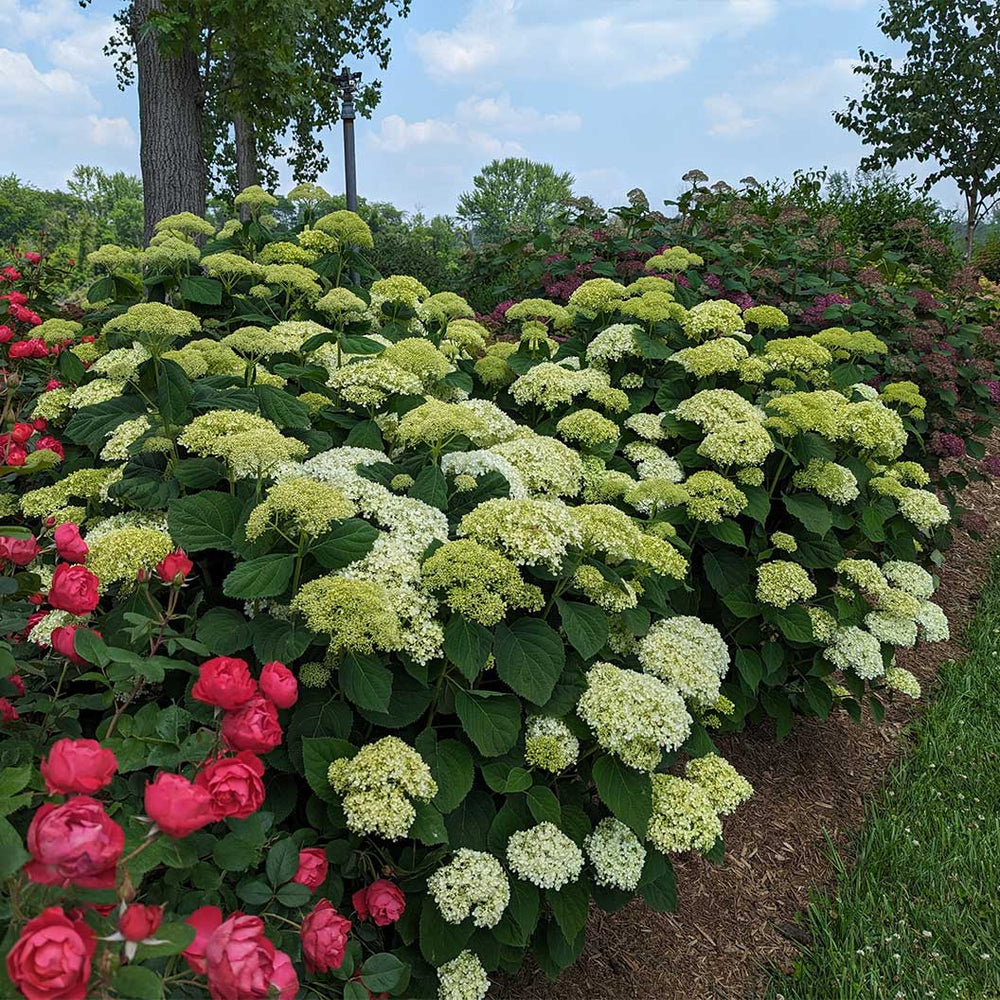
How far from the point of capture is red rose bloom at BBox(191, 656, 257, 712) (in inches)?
48.5

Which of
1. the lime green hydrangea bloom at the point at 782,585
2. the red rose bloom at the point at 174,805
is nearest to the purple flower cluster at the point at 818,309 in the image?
the lime green hydrangea bloom at the point at 782,585

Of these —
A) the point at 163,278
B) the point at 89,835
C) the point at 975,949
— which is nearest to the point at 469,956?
the point at 89,835

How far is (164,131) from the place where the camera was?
7.94 m

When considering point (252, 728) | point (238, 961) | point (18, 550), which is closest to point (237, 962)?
point (238, 961)

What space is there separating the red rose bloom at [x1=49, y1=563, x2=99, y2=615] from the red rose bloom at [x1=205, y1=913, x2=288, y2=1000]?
2.17ft

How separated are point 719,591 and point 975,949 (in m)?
1.45

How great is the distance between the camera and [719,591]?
113 inches

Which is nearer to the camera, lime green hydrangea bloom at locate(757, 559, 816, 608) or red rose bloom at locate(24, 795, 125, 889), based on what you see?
red rose bloom at locate(24, 795, 125, 889)

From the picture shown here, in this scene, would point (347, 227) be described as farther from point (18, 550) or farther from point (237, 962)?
point (237, 962)

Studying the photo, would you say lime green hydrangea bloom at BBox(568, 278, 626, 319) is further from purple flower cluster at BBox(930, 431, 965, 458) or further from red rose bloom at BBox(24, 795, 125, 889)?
red rose bloom at BBox(24, 795, 125, 889)

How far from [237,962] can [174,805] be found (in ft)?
0.70

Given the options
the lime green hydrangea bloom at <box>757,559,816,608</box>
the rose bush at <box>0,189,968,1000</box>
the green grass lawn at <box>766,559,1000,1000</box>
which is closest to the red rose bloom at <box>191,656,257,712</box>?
the rose bush at <box>0,189,968,1000</box>

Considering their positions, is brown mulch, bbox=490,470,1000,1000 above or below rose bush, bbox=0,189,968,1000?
below

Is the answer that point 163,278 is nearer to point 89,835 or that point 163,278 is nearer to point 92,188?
point 89,835
